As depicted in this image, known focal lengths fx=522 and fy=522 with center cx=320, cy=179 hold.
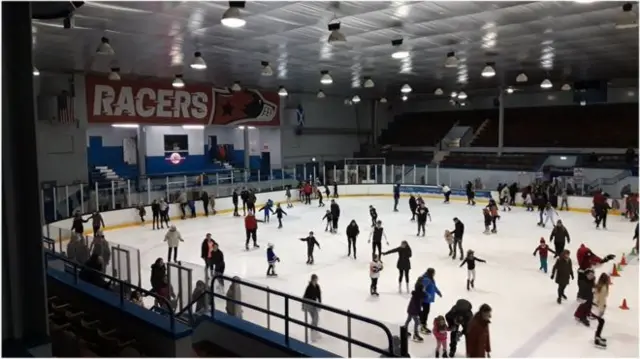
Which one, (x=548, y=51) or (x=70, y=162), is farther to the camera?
(x=70, y=162)

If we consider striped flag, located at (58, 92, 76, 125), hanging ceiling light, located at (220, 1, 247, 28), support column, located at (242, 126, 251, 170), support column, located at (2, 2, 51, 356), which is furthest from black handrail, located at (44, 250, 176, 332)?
support column, located at (242, 126, 251, 170)

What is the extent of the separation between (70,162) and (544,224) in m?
18.8

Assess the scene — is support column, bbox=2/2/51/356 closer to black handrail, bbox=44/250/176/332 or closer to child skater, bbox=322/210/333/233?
black handrail, bbox=44/250/176/332

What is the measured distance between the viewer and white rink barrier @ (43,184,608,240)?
18.6 m

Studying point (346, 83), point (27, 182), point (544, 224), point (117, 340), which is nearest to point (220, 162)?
point (346, 83)

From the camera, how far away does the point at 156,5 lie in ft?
33.3

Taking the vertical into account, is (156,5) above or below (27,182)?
above

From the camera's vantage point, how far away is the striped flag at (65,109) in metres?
20.2

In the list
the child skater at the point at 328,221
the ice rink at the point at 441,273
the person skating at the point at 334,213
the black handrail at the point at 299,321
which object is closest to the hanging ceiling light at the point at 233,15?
the black handrail at the point at 299,321

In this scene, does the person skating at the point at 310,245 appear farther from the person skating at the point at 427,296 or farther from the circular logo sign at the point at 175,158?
the circular logo sign at the point at 175,158

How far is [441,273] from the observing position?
41.4ft

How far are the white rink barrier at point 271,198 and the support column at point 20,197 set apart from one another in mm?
7572

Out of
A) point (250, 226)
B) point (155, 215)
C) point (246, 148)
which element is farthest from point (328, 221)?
point (246, 148)

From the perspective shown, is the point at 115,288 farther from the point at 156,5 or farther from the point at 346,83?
the point at 346,83
